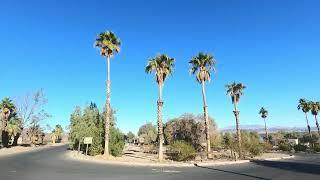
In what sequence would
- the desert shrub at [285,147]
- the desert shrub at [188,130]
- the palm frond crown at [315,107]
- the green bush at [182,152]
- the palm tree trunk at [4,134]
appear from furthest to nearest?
the palm frond crown at [315,107] → the desert shrub at [285,147] → the palm tree trunk at [4,134] → the desert shrub at [188,130] → the green bush at [182,152]

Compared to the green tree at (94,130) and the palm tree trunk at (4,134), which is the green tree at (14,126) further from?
the green tree at (94,130)

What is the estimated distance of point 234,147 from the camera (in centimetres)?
4809

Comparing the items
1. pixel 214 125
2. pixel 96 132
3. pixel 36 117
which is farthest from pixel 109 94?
pixel 36 117

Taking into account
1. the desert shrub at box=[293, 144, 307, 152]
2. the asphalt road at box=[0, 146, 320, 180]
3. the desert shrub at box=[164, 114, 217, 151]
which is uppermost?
the desert shrub at box=[164, 114, 217, 151]

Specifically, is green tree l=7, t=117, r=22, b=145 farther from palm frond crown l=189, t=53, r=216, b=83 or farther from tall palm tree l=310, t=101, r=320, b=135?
tall palm tree l=310, t=101, r=320, b=135

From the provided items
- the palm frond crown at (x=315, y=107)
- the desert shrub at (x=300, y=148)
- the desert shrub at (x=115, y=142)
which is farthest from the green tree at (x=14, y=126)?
the palm frond crown at (x=315, y=107)

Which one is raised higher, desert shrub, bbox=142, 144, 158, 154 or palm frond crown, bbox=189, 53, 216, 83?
palm frond crown, bbox=189, 53, 216, 83

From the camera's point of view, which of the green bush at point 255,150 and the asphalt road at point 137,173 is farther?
the green bush at point 255,150

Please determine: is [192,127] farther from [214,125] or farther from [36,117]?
[36,117]

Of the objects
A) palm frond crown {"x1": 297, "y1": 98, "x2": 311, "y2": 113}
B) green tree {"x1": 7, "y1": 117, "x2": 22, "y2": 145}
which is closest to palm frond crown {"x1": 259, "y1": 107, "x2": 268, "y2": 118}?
palm frond crown {"x1": 297, "y1": 98, "x2": 311, "y2": 113}

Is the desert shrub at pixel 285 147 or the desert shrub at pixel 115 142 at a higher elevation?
the desert shrub at pixel 115 142

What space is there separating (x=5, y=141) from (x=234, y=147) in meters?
49.1

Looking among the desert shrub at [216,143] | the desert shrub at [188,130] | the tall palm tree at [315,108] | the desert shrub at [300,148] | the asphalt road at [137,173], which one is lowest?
the asphalt road at [137,173]

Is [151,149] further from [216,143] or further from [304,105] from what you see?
[304,105]
